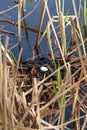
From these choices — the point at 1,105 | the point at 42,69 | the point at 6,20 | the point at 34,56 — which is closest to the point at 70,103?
the point at 42,69

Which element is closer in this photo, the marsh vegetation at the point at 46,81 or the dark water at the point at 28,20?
the marsh vegetation at the point at 46,81

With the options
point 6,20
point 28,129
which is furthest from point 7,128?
point 6,20

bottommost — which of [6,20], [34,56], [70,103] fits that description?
[70,103]

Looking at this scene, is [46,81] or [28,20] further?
[28,20]

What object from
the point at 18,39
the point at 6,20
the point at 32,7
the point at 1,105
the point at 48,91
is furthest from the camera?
the point at 32,7

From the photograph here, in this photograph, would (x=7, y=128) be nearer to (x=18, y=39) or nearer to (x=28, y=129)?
(x=28, y=129)

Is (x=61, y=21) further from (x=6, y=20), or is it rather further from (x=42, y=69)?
(x=6, y=20)

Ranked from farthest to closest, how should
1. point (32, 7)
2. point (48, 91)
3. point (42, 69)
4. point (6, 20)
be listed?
point (32, 7) → point (6, 20) → point (42, 69) → point (48, 91)

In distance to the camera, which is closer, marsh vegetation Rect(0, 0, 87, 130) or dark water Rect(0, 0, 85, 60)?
marsh vegetation Rect(0, 0, 87, 130)

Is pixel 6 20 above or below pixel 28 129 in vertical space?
above

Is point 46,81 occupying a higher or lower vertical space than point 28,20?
lower

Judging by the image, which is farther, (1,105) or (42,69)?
(42,69)
